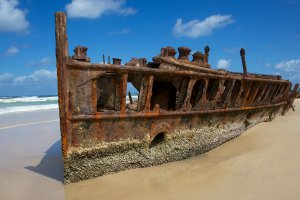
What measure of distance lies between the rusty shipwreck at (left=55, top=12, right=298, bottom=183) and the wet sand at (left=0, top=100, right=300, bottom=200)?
0.28 metres

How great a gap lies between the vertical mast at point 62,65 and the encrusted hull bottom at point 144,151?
579 millimetres

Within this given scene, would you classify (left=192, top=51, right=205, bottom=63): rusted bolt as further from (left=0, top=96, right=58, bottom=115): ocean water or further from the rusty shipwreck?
(left=0, top=96, right=58, bottom=115): ocean water

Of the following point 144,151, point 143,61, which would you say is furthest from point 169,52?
point 144,151

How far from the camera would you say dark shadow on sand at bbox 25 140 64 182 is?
224 inches

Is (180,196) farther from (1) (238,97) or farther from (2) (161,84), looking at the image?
(1) (238,97)

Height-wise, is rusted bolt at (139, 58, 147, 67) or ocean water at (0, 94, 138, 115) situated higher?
rusted bolt at (139, 58, 147, 67)

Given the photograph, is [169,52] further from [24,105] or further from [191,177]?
[24,105]

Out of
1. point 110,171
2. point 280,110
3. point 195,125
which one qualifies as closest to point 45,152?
point 110,171

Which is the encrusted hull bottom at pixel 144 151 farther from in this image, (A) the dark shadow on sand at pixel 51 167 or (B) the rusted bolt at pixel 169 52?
(B) the rusted bolt at pixel 169 52

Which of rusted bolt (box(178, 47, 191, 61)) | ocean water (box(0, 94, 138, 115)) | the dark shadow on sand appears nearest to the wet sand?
the dark shadow on sand

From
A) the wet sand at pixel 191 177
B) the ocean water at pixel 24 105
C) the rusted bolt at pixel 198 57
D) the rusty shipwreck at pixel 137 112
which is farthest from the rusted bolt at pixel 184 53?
the ocean water at pixel 24 105

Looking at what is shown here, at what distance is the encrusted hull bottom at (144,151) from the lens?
4699mm

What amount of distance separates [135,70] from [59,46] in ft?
4.25

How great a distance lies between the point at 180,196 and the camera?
426 centimetres
